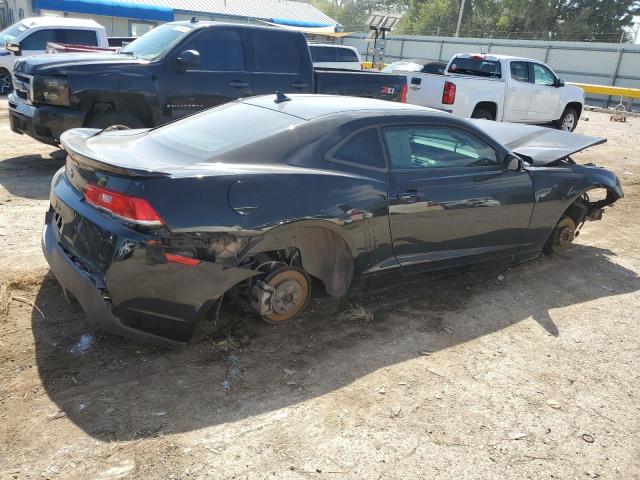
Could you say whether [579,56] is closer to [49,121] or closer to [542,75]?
[542,75]

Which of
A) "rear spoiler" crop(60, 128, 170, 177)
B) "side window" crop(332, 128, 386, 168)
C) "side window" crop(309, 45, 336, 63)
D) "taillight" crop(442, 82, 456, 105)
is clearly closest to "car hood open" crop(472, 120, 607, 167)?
"side window" crop(332, 128, 386, 168)

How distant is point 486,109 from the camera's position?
11.5 meters

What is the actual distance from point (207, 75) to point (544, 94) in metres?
8.71

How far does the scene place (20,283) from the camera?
3.93m

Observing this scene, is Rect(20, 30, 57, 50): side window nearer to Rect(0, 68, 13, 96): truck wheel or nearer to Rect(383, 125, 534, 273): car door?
Rect(0, 68, 13, 96): truck wheel

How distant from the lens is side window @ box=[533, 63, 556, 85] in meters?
12.5

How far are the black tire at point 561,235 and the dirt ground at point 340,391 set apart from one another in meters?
0.94

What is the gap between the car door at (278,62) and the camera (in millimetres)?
7617

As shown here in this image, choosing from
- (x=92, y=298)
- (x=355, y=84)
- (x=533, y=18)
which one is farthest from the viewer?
(x=533, y=18)

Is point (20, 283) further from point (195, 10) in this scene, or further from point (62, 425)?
point (195, 10)

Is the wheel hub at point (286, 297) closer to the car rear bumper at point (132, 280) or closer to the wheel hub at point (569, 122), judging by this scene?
the car rear bumper at point (132, 280)

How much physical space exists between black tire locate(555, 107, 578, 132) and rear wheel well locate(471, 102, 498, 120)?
2993mm

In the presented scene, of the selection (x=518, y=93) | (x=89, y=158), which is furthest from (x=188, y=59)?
(x=518, y=93)

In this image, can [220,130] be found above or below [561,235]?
above
